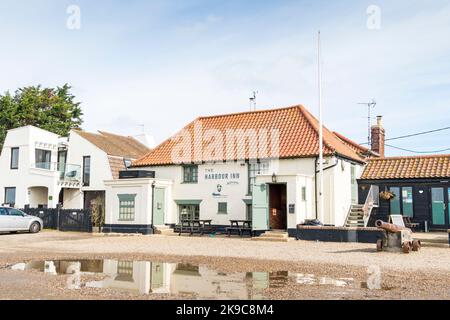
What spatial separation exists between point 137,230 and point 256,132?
8482 millimetres

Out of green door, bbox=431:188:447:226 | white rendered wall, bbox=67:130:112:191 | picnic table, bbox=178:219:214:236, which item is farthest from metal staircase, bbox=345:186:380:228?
white rendered wall, bbox=67:130:112:191

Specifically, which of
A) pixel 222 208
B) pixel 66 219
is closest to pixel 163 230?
pixel 222 208

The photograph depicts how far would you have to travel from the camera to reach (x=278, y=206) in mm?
24562

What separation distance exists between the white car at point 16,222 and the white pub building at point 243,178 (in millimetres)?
3963

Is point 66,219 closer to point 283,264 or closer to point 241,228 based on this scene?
point 241,228

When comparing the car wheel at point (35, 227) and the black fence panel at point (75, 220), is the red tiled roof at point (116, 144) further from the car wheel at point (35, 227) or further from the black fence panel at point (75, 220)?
the car wheel at point (35, 227)

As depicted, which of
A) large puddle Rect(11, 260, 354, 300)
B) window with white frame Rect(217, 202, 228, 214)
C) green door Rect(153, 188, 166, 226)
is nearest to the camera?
large puddle Rect(11, 260, 354, 300)

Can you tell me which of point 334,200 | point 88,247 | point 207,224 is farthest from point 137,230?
point 334,200

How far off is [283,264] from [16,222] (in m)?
17.8

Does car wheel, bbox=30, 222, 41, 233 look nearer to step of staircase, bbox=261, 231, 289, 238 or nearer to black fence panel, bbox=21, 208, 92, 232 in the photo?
black fence panel, bbox=21, 208, 92, 232

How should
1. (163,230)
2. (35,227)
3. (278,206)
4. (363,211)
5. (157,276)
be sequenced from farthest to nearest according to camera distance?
(35,227)
(163,230)
(363,211)
(278,206)
(157,276)

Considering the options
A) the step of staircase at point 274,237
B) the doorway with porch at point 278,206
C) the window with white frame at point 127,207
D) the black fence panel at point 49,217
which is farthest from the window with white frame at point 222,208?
the black fence panel at point 49,217

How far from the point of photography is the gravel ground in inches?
340

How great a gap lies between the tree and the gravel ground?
2563 cm
